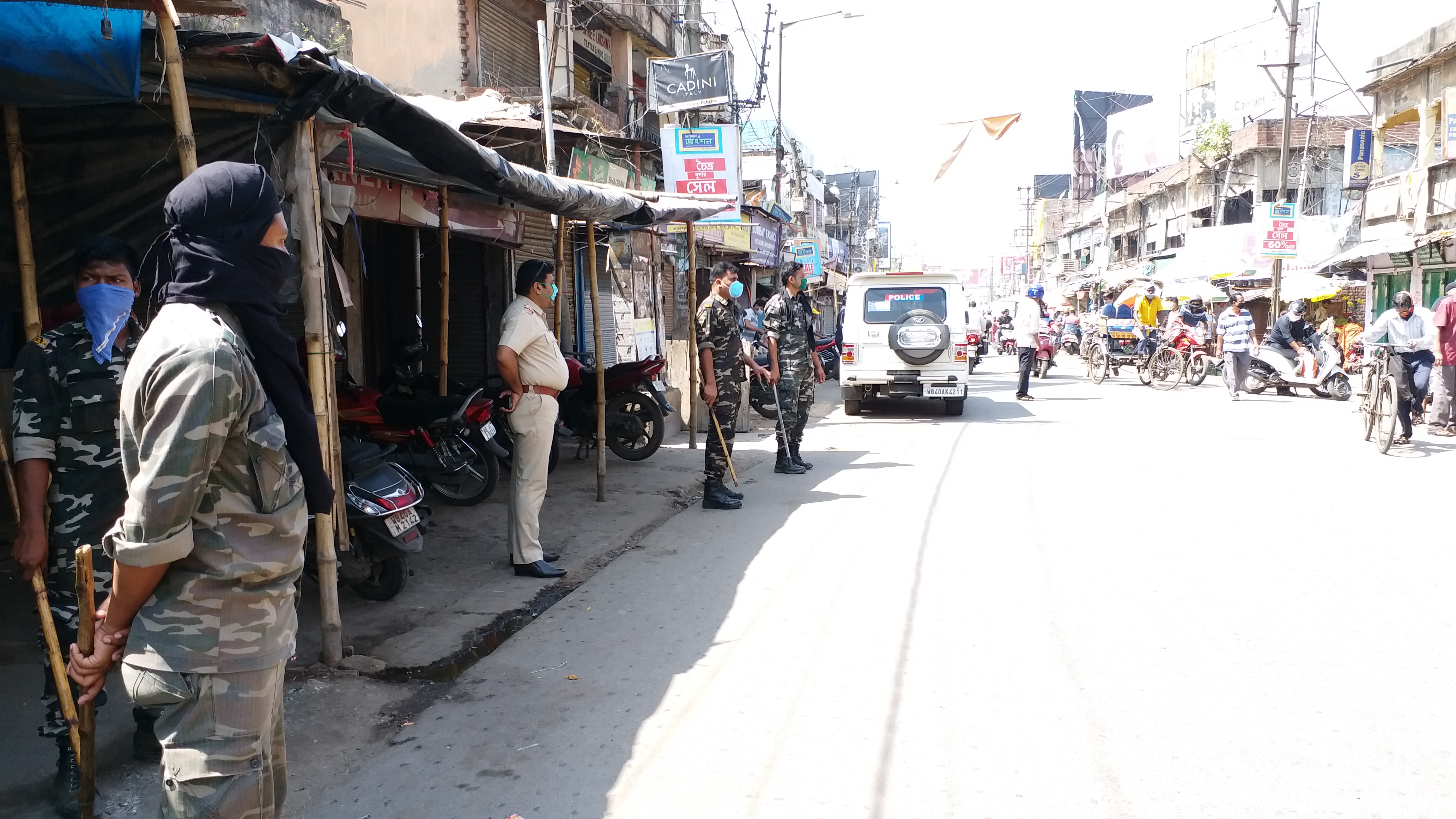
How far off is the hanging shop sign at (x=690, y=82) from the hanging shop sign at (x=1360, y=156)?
17512mm

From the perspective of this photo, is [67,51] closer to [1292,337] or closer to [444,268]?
[444,268]

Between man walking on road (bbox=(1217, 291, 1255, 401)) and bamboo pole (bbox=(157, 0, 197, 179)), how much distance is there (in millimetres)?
15613

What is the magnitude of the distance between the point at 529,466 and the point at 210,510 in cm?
346

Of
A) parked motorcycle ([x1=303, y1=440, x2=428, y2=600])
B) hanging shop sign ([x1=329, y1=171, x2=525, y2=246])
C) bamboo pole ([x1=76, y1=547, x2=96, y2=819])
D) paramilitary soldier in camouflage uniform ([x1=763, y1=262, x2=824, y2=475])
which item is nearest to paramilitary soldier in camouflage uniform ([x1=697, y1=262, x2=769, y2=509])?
paramilitary soldier in camouflage uniform ([x1=763, y1=262, x2=824, y2=475])

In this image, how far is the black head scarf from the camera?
1938 mm

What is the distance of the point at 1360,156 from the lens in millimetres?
23656

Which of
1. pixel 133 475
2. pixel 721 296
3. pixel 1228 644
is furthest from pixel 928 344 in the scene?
pixel 133 475

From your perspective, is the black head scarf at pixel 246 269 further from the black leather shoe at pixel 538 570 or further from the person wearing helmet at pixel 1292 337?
the person wearing helmet at pixel 1292 337

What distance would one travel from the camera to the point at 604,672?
4109 mm

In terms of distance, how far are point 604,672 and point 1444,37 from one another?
77.0 feet

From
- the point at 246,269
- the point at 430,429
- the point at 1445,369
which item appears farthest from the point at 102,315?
the point at 1445,369

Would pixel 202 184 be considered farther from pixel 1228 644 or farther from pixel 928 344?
pixel 928 344

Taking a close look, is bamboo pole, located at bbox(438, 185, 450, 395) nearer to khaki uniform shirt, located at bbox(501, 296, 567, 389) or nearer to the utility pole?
khaki uniform shirt, located at bbox(501, 296, 567, 389)

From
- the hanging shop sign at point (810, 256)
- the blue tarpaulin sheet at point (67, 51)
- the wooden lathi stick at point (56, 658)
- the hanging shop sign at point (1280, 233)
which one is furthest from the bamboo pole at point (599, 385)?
the hanging shop sign at point (810, 256)
